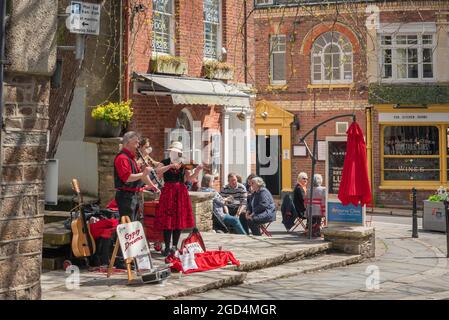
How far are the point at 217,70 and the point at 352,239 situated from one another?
6.40m

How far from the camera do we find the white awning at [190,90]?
623 inches

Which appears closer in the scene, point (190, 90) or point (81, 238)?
point (81, 238)

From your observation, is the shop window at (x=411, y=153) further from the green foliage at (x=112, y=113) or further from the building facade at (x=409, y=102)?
the green foliage at (x=112, y=113)

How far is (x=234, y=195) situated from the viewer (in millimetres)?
16266

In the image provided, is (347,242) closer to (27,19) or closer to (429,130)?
(27,19)

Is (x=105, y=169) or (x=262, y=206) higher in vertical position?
(x=105, y=169)

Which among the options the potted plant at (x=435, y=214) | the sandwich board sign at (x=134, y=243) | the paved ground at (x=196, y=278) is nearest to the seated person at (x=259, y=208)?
the paved ground at (x=196, y=278)

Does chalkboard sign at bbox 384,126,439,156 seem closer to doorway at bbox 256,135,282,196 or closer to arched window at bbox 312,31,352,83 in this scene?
arched window at bbox 312,31,352,83

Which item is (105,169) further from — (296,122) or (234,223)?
(296,122)

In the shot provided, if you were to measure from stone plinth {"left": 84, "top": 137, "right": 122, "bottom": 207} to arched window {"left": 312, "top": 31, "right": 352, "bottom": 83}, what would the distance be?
575 inches

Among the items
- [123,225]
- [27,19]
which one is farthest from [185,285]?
[27,19]

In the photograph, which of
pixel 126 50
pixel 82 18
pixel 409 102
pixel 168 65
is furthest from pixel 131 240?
pixel 409 102

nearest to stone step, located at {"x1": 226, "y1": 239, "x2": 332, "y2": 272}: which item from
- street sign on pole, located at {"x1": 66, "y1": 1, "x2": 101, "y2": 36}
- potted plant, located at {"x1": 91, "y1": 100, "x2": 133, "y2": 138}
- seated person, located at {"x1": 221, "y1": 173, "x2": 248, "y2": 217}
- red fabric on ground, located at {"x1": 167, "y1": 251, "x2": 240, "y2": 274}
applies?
red fabric on ground, located at {"x1": 167, "y1": 251, "x2": 240, "y2": 274}

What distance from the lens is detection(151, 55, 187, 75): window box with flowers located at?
16.7m
